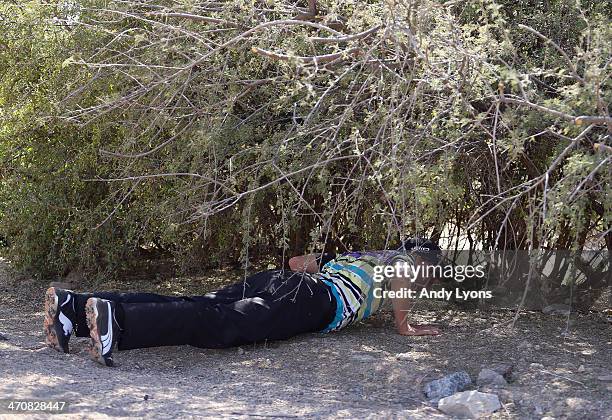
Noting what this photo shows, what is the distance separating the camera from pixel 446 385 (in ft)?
14.7

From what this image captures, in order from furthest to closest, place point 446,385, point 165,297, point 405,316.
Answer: point 405,316 < point 165,297 < point 446,385

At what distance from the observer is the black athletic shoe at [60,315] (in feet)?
16.1

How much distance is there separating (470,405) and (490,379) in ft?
1.52

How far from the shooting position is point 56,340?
500 cm

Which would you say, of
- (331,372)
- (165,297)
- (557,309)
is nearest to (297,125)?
(165,297)

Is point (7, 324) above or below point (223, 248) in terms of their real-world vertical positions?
below

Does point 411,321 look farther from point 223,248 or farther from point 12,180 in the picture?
point 12,180

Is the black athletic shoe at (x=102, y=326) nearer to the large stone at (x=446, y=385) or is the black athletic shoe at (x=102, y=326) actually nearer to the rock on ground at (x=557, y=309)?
the large stone at (x=446, y=385)

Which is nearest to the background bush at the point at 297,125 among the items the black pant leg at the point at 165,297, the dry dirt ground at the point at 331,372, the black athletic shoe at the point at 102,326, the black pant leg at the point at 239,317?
the black pant leg at the point at 165,297

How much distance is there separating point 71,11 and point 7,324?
2.26m


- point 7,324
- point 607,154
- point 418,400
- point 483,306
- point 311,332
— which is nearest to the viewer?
point 607,154

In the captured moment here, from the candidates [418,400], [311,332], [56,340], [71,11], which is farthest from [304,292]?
[71,11]

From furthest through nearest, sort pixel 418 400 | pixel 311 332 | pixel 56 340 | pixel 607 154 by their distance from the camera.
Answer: pixel 311 332 → pixel 56 340 → pixel 418 400 → pixel 607 154

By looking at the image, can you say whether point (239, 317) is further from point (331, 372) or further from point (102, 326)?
point (102, 326)
